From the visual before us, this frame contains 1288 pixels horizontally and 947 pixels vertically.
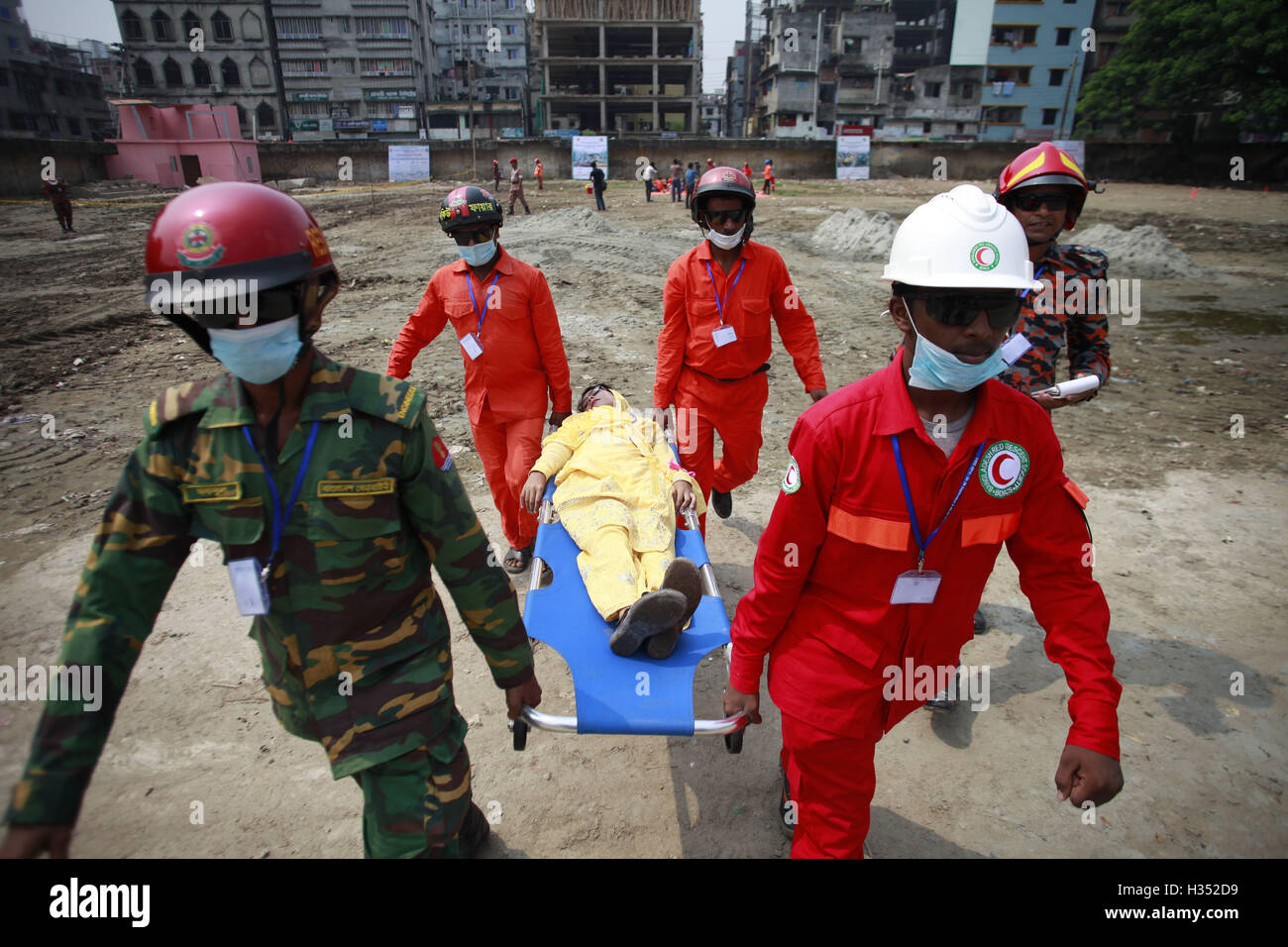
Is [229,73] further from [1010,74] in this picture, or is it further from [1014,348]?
[1014,348]

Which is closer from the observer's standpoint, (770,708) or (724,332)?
(770,708)

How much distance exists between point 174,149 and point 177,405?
36.8 meters

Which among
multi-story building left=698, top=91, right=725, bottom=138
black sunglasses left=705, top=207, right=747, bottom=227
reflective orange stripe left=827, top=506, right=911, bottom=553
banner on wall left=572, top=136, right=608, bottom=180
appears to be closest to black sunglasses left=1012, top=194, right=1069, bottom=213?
black sunglasses left=705, top=207, right=747, bottom=227

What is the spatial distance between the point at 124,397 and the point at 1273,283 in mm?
18121

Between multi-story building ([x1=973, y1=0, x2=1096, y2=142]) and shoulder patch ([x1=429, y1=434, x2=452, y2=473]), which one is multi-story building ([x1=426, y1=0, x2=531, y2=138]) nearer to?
multi-story building ([x1=973, y1=0, x2=1096, y2=142])

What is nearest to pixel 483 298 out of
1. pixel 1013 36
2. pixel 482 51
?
pixel 1013 36

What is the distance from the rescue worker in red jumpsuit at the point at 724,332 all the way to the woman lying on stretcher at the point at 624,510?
0.31m

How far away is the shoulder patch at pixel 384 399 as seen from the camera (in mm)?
1627

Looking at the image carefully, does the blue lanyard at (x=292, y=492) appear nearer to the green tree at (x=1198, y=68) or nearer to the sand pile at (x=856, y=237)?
the sand pile at (x=856, y=237)

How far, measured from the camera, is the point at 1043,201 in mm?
2795

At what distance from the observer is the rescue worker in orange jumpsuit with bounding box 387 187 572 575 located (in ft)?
12.8

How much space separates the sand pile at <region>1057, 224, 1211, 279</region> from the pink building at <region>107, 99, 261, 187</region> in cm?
3201

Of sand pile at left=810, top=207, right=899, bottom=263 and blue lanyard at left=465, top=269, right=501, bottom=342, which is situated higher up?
blue lanyard at left=465, top=269, right=501, bottom=342

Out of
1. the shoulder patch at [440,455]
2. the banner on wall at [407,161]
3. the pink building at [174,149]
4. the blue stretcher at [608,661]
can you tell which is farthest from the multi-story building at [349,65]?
the shoulder patch at [440,455]
